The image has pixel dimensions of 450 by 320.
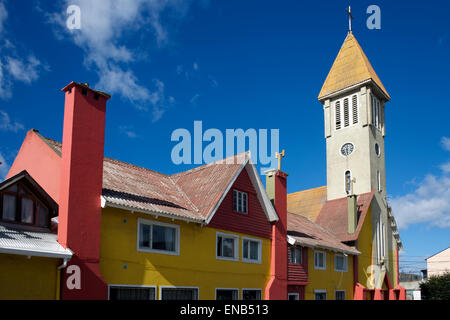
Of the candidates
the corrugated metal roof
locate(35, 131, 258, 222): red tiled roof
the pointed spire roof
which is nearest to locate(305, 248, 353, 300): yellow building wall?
locate(35, 131, 258, 222): red tiled roof

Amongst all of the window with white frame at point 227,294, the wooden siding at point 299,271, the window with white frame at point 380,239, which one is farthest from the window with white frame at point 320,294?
the window with white frame at point 380,239

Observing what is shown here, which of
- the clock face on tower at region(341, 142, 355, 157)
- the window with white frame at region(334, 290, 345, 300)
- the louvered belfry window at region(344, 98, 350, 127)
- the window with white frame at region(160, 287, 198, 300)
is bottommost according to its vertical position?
the window with white frame at region(334, 290, 345, 300)

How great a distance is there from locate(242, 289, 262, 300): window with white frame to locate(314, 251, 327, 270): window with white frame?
6254 mm

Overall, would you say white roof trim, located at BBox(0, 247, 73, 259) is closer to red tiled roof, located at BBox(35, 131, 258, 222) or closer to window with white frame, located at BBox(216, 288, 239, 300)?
red tiled roof, located at BBox(35, 131, 258, 222)

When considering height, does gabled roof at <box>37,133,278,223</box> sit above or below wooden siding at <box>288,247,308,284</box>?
above

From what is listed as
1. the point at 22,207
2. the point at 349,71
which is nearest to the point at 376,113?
the point at 349,71

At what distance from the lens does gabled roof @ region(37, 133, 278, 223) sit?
18.6 metres

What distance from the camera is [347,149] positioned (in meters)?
44.7

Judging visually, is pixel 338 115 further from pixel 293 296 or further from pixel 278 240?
pixel 293 296

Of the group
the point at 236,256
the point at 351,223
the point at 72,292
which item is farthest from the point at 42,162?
the point at 351,223

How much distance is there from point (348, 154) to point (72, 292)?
3405 centimetres

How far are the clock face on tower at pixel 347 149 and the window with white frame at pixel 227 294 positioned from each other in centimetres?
2572

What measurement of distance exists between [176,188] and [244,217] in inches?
158
